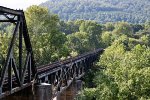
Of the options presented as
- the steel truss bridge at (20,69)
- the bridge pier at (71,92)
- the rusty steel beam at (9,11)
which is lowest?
the bridge pier at (71,92)

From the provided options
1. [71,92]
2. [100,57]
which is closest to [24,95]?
[71,92]

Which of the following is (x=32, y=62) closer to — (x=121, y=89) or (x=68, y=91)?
(x=121, y=89)

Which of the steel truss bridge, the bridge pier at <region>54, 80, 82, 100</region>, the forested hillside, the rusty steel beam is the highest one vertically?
the rusty steel beam

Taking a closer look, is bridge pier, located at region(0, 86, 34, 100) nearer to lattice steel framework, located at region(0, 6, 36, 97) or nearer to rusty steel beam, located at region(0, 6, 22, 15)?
lattice steel framework, located at region(0, 6, 36, 97)

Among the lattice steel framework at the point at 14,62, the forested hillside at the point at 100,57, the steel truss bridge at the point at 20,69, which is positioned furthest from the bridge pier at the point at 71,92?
the lattice steel framework at the point at 14,62

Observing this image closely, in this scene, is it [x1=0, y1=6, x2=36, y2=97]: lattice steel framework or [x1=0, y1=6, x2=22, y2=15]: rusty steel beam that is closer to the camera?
[x1=0, y1=6, x2=22, y2=15]: rusty steel beam

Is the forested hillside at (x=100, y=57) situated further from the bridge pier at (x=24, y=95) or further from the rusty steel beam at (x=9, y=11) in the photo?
the rusty steel beam at (x=9, y=11)

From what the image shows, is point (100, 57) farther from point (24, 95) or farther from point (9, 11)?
point (9, 11)

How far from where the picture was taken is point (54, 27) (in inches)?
3292

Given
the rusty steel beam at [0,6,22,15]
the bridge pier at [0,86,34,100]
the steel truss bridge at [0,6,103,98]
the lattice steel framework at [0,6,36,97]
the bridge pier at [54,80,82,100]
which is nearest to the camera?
the rusty steel beam at [0,6,22,15]

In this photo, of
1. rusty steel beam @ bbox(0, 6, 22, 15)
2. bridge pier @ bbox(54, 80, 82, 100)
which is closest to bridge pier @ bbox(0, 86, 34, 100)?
rusty steel beam @ bbox(0, 6, 22, 15)

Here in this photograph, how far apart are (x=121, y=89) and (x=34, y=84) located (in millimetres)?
9568

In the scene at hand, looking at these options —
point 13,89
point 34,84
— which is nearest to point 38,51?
point 34,84

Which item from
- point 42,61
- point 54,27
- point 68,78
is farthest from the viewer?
point 54,27
